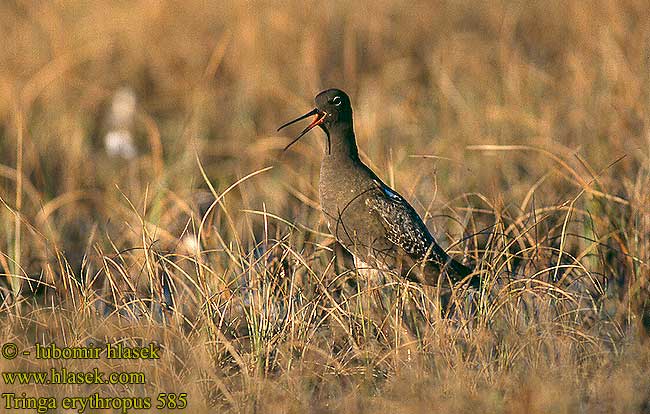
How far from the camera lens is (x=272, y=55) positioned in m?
9.22

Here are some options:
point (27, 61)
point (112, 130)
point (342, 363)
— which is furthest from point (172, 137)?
point (342, 363)

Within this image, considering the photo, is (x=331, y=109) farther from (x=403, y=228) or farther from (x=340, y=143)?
(x=403, y=228)

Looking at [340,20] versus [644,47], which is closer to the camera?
[644,47]

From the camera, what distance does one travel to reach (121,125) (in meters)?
8.50

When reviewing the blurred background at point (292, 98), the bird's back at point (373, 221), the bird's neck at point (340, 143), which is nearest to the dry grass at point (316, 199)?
the blurred background at point (292, 98)

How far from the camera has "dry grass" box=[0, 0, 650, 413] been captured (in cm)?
402

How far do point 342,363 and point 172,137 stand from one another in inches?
184

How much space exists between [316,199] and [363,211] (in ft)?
4.50

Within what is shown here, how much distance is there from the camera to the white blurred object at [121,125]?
810 cm

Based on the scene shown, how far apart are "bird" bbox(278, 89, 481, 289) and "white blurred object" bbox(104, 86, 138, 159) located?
3583 millimetres

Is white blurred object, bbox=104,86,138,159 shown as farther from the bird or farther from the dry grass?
the bird

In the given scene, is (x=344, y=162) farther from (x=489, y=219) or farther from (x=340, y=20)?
(x=340, y=20)

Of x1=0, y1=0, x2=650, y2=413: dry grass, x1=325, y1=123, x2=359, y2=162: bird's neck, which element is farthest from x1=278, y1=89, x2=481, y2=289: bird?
x1=0, y1=0, x2=650, y2=413: dry grass

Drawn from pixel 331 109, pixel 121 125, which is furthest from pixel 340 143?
pixel 121 125
